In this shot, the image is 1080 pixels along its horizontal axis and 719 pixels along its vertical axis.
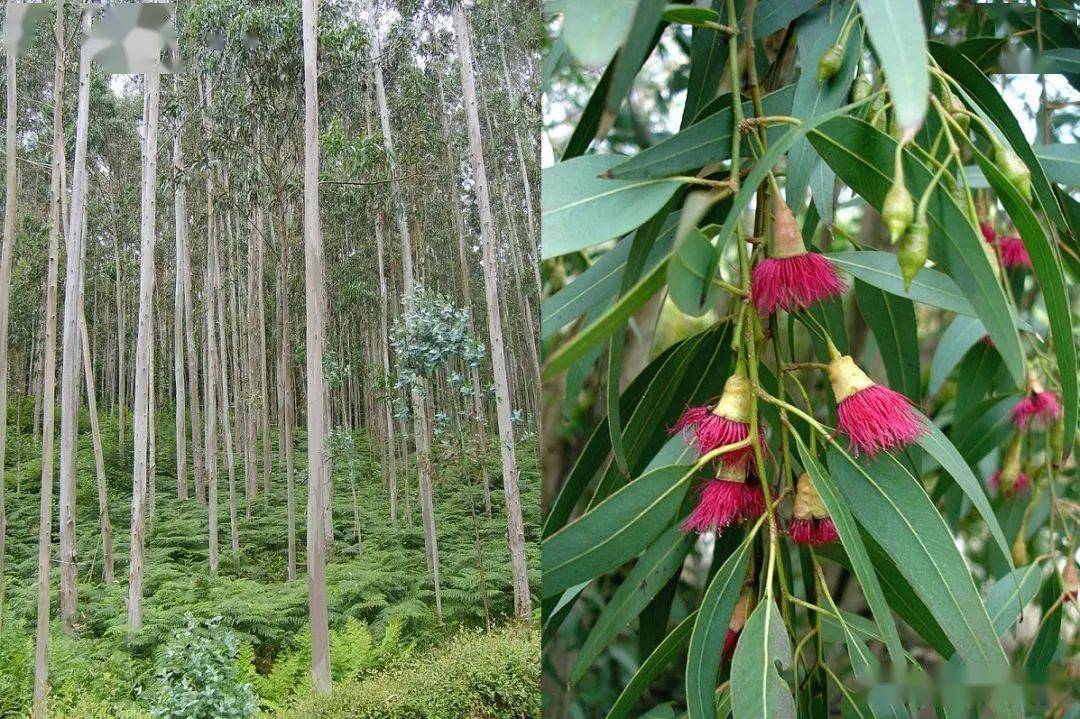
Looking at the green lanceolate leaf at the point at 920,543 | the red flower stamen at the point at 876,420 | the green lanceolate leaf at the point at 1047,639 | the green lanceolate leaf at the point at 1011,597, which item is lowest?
the green lanceolate leaf at the point at 1047,639

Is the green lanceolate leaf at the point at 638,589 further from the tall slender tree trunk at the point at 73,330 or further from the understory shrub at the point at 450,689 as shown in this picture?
the tall slender tree trunk at the point at 73,330

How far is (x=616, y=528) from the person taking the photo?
321mm

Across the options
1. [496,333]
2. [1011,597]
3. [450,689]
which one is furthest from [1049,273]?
[450,689]

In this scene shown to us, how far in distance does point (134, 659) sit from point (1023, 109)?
1.70 metres

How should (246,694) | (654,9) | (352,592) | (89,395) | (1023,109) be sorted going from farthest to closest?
(89,395) → (352,592) → (246,694) → (1023,109) → (654,9)

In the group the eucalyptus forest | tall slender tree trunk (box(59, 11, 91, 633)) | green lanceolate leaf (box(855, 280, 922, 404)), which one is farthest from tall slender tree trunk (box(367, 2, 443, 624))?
green lanceolate leaf (box(855, 280, 922, 404))

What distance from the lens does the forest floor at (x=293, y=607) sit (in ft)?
5.38

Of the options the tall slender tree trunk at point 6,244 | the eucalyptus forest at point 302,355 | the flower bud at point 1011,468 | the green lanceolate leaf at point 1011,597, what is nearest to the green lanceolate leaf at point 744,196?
the green lanceolate leaf at point 1011,597

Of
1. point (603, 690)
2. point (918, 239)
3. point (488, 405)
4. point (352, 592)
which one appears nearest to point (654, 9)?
point (918, 239)

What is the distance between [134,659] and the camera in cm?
166

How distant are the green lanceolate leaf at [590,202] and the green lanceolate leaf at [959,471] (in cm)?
13

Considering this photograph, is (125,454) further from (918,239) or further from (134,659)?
(918,239)

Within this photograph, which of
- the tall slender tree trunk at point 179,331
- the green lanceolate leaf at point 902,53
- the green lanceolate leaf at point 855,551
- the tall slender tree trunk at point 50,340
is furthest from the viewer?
the tall slender tree trunk at point 179,331

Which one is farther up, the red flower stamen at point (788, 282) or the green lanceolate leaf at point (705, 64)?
the green lanceolate leaf at point (705, 64)
